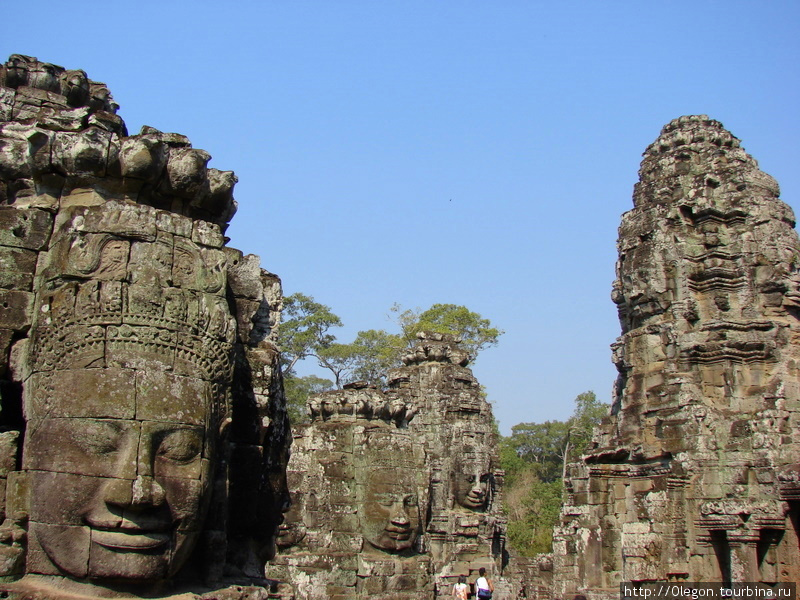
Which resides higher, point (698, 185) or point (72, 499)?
point (698, 185)

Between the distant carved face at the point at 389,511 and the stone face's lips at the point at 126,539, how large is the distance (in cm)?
755

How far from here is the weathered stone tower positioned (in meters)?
10.7

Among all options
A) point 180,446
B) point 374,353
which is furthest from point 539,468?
point 180,446

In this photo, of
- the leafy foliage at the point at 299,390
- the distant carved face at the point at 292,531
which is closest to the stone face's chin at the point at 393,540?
the distant carved face at the point at 292,531

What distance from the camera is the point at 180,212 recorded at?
4.79 meters

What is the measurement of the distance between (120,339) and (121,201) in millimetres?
765

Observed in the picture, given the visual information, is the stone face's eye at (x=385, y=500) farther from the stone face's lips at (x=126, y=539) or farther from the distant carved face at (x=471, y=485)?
the distant carved face at (x=471, y=485)

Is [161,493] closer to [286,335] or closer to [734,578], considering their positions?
[734,578]

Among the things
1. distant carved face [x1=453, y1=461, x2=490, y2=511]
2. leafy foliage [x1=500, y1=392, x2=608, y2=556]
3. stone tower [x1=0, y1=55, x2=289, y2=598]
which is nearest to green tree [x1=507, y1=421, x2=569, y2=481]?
leafy foliage [x1=500, y1=392, x2=608, y2=556]

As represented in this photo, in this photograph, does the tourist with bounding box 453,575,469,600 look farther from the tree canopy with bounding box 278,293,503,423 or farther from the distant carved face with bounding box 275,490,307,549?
the tree canopy with bounding box 278,293,503,423

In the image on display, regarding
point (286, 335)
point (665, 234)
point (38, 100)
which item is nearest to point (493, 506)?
point (665, 234)

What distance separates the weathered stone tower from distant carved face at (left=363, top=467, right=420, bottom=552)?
8.67 feet

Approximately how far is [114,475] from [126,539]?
0.94 ft

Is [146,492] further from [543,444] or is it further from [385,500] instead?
[543,444]
